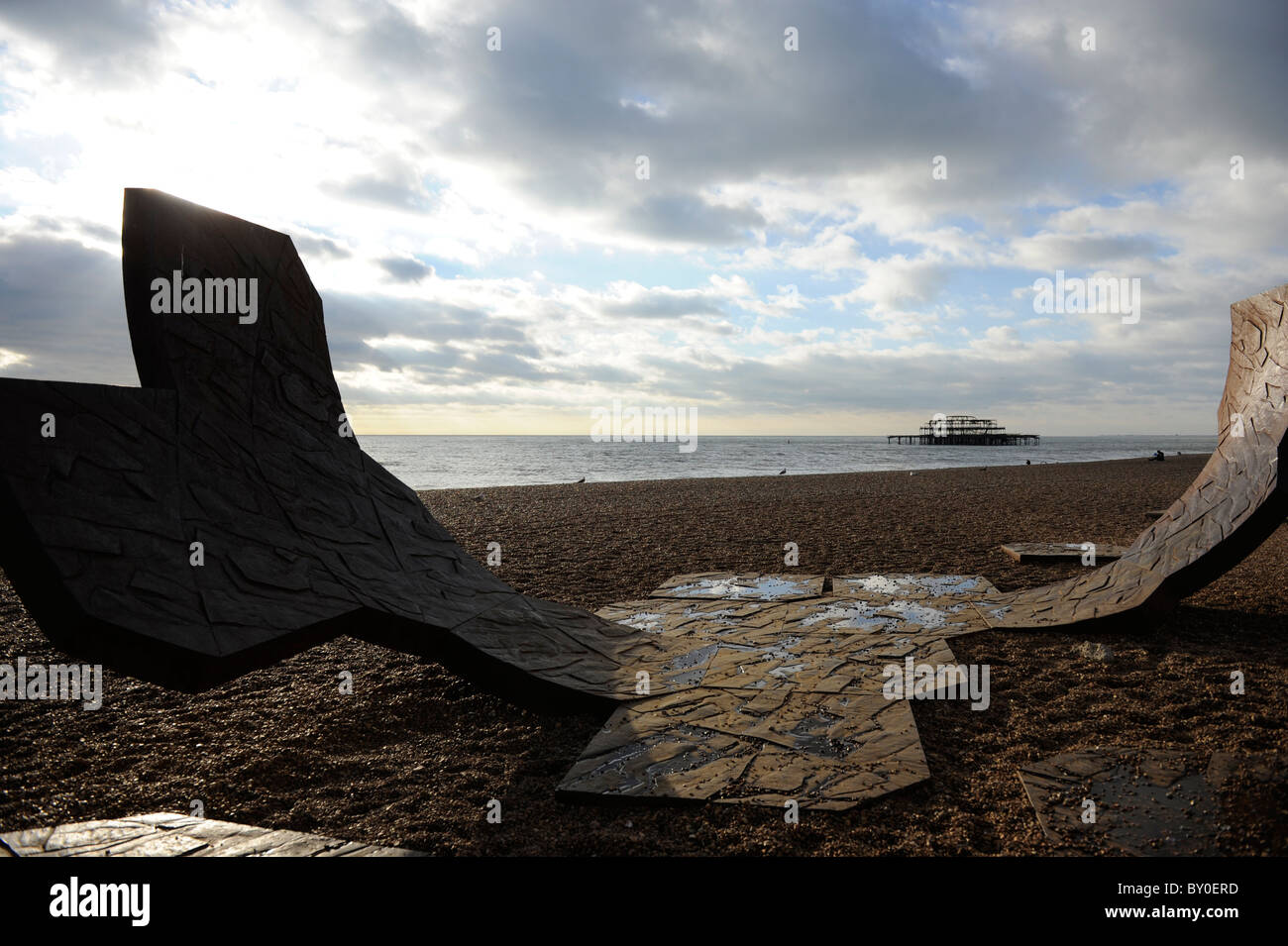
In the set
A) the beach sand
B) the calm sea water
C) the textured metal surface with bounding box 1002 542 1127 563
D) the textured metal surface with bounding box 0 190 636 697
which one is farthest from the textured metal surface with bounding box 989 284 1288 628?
the calm sea water

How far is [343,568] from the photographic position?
4199 mm

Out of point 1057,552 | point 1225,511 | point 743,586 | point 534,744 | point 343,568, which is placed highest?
point 1225,511

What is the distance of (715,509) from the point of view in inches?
608

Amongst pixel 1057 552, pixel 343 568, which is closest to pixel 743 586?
pixel 1057 552

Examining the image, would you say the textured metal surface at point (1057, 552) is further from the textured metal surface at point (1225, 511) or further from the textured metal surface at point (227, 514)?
the textured metal surface at point (227, 514)

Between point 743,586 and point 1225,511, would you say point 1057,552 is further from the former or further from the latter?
point 743,586

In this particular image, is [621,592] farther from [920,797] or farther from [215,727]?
[920,797]

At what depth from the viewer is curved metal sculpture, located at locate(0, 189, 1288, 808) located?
2.99 m

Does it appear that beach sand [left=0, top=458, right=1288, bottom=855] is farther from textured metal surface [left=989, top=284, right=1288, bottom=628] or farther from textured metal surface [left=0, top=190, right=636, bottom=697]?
textured metal surface [left=0, top=190, right=636, bottom=697]

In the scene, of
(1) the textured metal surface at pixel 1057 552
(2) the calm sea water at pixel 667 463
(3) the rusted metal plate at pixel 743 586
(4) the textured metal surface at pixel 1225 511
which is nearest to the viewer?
(4) the textured metal surface at pixel 1225 511

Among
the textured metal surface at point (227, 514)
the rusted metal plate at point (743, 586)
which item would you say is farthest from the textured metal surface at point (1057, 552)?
the textured metal surface at point (227, 514)

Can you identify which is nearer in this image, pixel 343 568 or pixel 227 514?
pixel 227 514

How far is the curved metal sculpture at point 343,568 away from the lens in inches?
118
